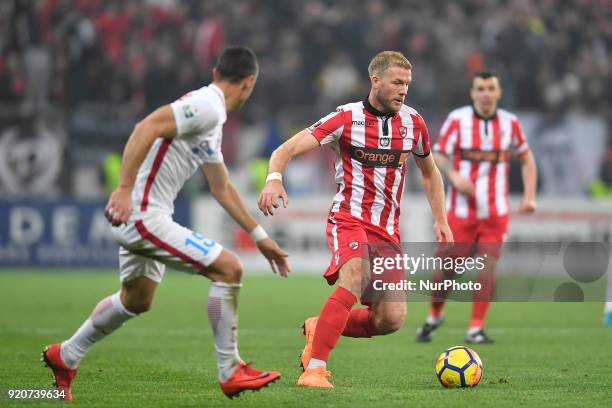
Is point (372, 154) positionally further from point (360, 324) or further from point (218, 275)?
point (218, 275)

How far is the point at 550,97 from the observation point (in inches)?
757

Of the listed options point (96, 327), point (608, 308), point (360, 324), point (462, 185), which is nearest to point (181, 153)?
point (96, 327)

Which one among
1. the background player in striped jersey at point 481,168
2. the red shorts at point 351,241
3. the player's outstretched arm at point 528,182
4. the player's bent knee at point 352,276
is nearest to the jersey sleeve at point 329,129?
the red shorts at point 351,241

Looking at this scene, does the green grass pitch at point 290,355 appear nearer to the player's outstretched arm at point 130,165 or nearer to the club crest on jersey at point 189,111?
the player's outstretched arm at point 130,165

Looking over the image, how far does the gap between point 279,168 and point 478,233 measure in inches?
162

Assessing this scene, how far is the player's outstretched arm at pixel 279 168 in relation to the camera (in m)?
6.19

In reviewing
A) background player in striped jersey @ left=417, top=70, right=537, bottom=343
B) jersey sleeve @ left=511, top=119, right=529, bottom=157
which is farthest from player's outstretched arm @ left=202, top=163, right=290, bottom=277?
jersey sleeve @ left=511, top=119, right=529, bottom=157

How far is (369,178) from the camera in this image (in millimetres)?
7090

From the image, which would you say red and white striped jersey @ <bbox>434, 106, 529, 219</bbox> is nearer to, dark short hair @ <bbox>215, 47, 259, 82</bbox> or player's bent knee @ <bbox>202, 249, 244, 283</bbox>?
dark short hair @ <bbox>215, 47, 259, 82</bbox>

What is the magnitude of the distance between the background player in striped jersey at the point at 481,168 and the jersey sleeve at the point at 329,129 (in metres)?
3.29

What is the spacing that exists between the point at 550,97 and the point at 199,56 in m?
6.34

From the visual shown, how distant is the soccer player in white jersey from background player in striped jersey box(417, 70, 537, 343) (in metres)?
4.52

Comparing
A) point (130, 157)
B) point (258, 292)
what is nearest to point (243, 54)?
point (130, 157)

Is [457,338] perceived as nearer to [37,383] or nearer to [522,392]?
[522,392]
